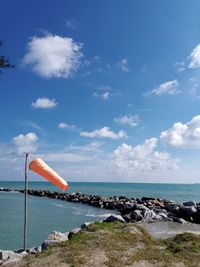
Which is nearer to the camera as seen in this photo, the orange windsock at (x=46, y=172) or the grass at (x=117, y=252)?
the grass at (x=117, y=252)

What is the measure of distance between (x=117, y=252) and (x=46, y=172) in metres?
4.06

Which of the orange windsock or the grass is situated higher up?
the orange windsock

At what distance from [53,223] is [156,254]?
16.6 metres

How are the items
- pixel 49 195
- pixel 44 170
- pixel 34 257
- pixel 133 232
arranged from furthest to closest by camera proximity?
pixel 49 195 → pixel 133 232 → pixel 44 170 → pixel 34 257

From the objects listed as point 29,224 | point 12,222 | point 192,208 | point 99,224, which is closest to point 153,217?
point 192,208

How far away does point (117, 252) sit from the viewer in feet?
41.1

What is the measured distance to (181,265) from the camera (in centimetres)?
1140

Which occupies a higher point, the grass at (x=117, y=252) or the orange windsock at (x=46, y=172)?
the orange windsock at (x=46, y=172)

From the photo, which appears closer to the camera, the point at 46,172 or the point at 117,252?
the point at 117,252

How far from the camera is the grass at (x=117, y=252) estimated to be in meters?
11.5

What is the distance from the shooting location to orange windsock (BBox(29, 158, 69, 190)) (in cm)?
1436

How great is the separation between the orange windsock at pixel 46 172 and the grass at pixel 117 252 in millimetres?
2218

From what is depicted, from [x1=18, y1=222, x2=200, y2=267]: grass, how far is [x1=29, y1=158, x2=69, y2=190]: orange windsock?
222cm

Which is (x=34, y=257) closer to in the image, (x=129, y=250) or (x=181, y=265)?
(x=129, y=250)
